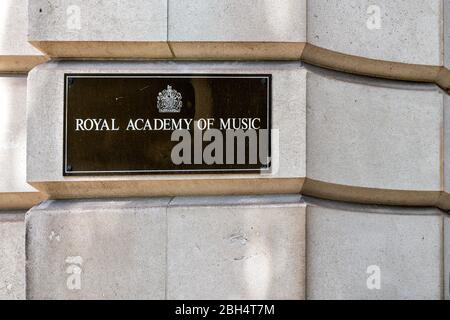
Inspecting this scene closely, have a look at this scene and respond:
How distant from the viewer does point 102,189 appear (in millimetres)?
7266

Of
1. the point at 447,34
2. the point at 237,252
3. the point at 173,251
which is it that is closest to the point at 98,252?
the point at 173,251

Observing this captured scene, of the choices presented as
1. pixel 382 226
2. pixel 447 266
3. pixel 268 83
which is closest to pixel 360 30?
pixel 268 83

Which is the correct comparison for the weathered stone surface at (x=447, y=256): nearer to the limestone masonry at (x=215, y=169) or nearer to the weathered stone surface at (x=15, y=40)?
the limestone masonry at (x=215, y=169)

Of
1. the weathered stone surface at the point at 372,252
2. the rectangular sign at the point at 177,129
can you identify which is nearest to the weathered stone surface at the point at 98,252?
the rectangular sign at the point at 177,129

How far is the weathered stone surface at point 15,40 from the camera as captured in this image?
7707 millimetres

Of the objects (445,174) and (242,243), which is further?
(445,174)

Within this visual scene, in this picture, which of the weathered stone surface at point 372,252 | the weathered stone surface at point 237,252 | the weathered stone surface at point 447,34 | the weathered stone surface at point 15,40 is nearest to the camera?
the weathered stone surface at point 237,252

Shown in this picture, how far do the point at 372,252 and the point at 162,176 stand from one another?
1.80m

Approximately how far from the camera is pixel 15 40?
773 cm

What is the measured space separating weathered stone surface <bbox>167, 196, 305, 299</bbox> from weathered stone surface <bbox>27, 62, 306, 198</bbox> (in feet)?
0.72

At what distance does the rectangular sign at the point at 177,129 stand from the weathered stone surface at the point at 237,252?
38 centimetres
